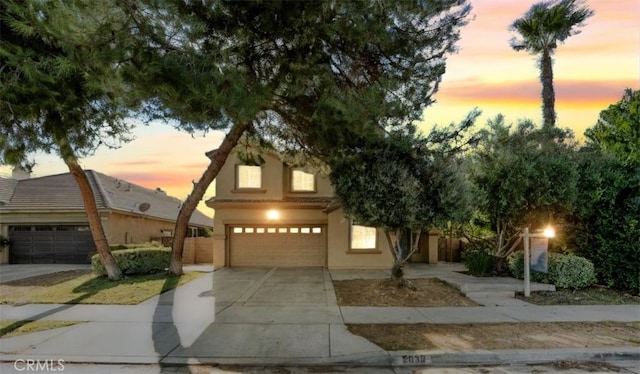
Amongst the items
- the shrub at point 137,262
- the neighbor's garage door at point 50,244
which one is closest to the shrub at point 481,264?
the shrub at point 137,262

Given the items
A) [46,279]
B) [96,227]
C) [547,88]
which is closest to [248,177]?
[96,227]

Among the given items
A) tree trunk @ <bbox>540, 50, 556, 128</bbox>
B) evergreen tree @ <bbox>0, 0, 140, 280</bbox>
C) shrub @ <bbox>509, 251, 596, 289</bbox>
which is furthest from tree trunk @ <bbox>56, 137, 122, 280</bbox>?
tree trunk @ <bbox>540, 50, 556, 128</bbox>

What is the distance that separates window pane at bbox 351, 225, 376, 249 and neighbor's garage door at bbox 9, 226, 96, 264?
12.7 meters

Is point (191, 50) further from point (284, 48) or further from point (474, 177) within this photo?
point (474, 177)

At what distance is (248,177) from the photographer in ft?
60.4

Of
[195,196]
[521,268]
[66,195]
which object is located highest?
[66,195]

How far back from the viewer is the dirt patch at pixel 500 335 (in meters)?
6.51

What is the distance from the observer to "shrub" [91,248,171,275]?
14.3 meters

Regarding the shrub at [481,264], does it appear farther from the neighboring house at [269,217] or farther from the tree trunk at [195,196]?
the tree trunk at [195,196]

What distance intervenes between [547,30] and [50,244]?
24750mm

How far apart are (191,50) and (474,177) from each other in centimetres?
853

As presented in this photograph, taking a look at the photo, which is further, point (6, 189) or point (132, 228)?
point (6, 189)

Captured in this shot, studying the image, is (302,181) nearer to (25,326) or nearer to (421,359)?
(25,326)

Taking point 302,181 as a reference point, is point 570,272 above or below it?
below
